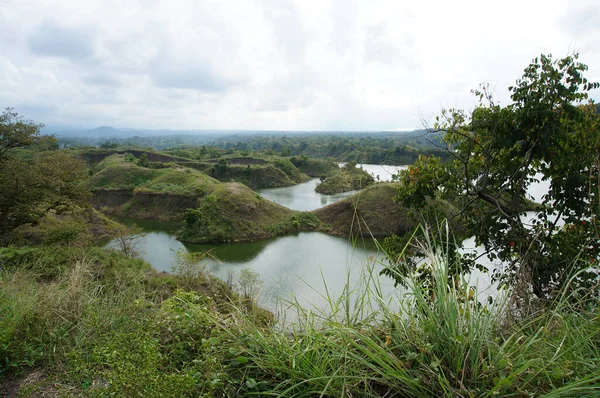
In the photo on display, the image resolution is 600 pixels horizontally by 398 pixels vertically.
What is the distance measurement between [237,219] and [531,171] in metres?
20.9

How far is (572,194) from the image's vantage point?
4438 mm

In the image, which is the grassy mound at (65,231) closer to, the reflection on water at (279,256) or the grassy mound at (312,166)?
the reflection on water at (279,256)

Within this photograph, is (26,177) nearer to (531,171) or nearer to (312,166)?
(531,171)

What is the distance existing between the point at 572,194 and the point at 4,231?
60.3ft

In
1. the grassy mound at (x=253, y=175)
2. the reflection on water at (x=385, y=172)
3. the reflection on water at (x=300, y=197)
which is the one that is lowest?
the reflection on water at (x=300, y=197)

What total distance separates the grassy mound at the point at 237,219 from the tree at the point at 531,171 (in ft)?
62.8

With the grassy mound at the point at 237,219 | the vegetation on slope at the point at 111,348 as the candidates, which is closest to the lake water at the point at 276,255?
the grassy mound at the point at 237,219

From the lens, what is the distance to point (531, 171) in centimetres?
498

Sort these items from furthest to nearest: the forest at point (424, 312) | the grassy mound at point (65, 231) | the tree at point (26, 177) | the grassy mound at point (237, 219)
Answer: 1. the grassy mound at point (237, 219)
2. the grassy mound at point (65, 231)
3. the tree at point (26, 177)
4. the forest at point (424, 312)

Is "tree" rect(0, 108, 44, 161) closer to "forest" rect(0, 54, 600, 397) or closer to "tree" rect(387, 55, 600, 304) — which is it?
"forest" rect(0, 54, 600, 397)

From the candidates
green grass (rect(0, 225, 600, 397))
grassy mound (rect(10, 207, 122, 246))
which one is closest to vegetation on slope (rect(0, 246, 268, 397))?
green grass (rect(0, 225, 600, 397))

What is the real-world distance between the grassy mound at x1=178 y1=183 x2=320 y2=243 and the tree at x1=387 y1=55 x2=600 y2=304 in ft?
62.8

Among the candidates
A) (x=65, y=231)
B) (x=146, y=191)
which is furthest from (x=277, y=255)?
(x=146, y=191)

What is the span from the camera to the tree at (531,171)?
4137 mm
